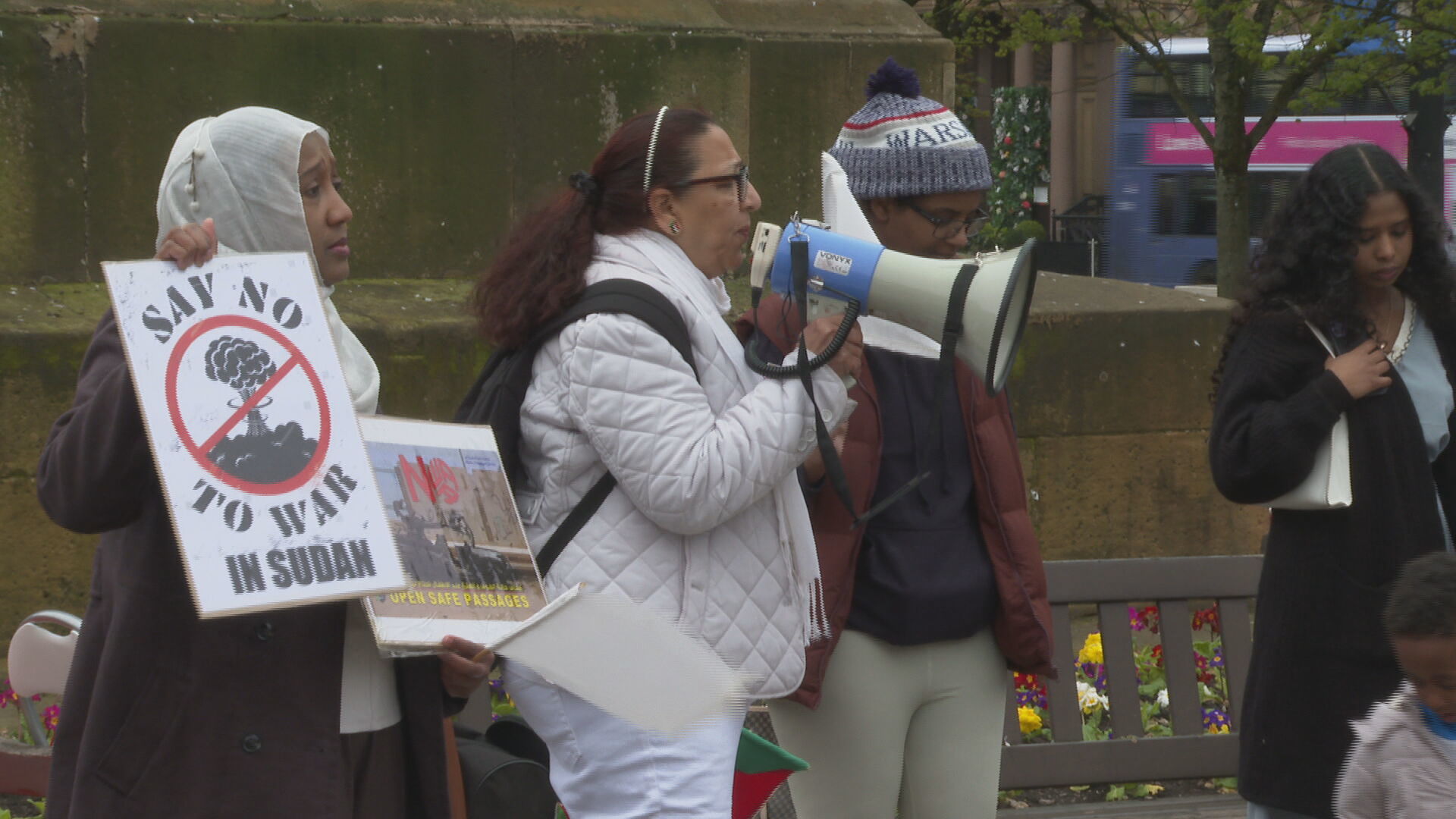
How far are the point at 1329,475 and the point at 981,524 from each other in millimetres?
633

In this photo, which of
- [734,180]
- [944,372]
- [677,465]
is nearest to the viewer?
[677,465]

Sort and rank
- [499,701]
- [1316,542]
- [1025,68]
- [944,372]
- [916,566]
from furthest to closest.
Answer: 1. [1025,68]
2. [499,701]
3. [1316,542]
4. [916,566]
5. [944,372]

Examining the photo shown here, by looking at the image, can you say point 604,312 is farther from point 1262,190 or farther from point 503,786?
point 1262,190

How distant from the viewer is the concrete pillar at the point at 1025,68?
36250 mm

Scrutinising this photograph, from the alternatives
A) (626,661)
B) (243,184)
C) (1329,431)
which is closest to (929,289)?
(626,661)

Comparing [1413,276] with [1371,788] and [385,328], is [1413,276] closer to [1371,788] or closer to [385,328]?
[1371,788]

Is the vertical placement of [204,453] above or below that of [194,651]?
above

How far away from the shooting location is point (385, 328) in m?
5.05

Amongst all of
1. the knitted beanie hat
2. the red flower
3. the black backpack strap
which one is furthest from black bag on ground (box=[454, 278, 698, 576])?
the red flower

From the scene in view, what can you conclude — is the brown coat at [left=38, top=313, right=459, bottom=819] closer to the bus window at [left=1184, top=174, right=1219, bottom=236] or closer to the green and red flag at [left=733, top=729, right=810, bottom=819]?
the green and red flag at [left=733, top=729, right=810, bottom=819]

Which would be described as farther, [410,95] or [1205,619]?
[1205,619]

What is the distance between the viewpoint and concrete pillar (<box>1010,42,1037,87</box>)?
3625cm

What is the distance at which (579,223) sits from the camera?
271cm

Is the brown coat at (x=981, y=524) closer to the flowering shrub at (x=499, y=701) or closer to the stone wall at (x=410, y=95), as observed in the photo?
the flowering shrub at (x=499, y=701)
